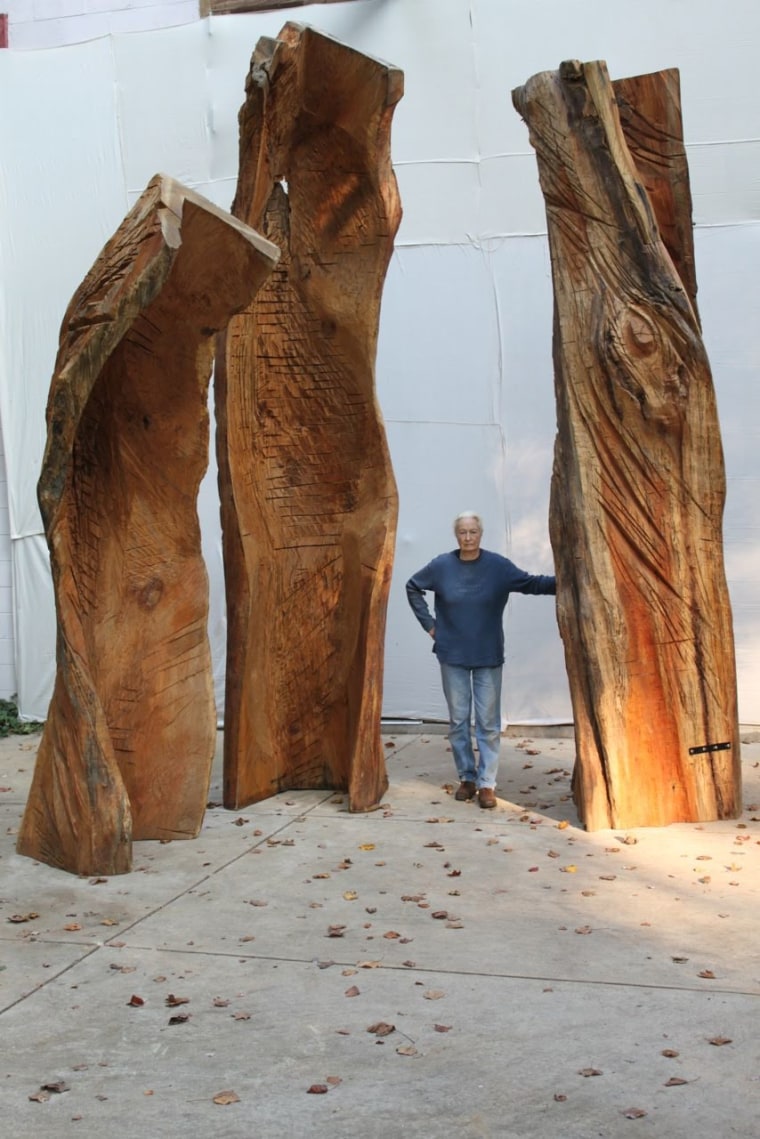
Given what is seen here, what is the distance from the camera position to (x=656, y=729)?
5703mm

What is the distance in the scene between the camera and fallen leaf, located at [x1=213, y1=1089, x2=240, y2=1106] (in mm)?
3172

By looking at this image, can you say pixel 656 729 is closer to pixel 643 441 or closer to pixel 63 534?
pixel 643 441

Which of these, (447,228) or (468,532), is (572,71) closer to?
(468,532)

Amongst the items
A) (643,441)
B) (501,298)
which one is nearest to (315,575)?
(643,441)

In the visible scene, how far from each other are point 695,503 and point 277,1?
182 inches

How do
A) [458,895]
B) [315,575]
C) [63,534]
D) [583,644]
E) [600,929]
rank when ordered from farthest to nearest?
[315,575], [583,644], [63,534], [458,895], [600,929]

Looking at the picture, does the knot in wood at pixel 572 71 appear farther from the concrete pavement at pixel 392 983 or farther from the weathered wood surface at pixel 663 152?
the concrete pavement at pixel 392 983

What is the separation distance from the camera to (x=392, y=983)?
395 centimetres

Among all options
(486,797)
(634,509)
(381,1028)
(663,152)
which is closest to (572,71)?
(663,152)

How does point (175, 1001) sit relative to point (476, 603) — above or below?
below

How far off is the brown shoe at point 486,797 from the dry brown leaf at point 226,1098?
313 centimetres

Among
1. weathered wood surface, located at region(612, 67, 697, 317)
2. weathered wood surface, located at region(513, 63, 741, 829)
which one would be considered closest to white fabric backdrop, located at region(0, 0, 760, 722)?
weathered wood surface, located at region(612, 67, 697, 317)

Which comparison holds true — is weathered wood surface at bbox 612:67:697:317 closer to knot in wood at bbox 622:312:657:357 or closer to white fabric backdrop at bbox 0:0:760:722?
knot in wood at bbox 622:312:657:357

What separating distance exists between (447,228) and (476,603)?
8.98ft
